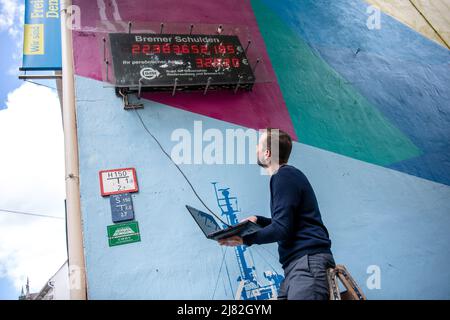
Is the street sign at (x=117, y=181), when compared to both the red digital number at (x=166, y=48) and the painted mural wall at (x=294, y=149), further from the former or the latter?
the red digital number at (x=166, y=48)

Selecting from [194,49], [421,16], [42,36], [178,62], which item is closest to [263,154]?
[178,62]

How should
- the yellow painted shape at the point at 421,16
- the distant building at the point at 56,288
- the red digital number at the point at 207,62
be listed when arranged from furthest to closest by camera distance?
the yellow painted shape at the point at 421,16 < the distant building at the point at 56,288 < the red digital number at the point at 207,62

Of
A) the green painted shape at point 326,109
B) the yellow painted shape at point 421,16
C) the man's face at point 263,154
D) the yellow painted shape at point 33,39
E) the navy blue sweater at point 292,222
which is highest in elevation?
the yellow painted shape at point 421,16

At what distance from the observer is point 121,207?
3.02 m

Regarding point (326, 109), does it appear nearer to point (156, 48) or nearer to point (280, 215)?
point (156, 48)

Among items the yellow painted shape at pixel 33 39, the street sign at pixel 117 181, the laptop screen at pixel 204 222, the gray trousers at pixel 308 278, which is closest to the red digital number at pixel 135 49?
the yellow painted shape at pixel 33 39

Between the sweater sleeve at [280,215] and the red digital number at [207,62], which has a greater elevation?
the red digital number at [207,62]

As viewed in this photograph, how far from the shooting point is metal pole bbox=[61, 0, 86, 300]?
2.77m

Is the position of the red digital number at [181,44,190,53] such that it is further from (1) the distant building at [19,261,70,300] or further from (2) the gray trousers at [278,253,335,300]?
(2) the gray trousers at [278,253,335,300]

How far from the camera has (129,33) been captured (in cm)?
364

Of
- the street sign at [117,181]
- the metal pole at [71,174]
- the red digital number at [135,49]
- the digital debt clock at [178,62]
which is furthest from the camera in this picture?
the red digital number at [135,49]

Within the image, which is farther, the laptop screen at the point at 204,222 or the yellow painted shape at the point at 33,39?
the yellow painted shape at the point at 33,39

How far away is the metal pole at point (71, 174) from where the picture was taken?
2.77 metres
